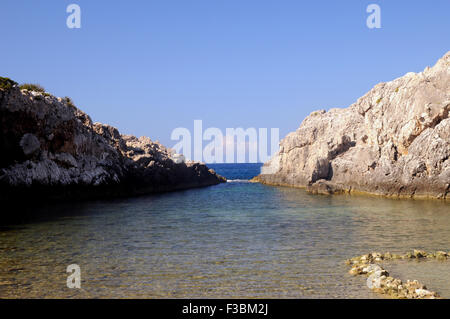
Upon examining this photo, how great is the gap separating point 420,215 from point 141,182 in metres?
39.5

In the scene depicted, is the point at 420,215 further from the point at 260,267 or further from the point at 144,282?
the point at 144,282

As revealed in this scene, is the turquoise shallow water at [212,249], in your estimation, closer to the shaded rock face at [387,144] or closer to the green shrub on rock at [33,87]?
the shaded rock face at [387,144]

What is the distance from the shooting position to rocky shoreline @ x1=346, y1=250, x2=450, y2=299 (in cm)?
1329

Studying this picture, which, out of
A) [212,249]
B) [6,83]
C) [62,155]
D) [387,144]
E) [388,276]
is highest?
[6,83]

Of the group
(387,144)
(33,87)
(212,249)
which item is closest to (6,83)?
(33,87)

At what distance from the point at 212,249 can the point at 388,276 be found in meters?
8.98

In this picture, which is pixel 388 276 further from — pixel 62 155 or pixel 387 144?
pixel 62 155

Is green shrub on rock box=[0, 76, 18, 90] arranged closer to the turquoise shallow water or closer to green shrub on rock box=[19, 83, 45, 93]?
green shrub on rock box=[19, 83, 45, 93]

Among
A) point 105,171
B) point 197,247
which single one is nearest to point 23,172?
point 105,171

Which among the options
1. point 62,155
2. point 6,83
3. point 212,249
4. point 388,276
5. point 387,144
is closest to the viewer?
point 388,276

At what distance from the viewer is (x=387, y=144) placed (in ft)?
175

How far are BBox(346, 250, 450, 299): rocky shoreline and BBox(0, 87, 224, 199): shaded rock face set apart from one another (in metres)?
36.0

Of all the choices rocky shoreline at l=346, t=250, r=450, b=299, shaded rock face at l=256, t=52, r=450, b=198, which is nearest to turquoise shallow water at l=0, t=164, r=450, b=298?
rocky shoreline at l=346, t=250, r=450, b=299
